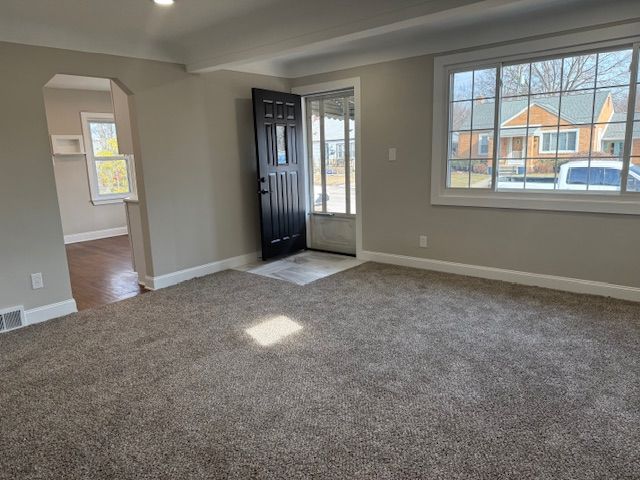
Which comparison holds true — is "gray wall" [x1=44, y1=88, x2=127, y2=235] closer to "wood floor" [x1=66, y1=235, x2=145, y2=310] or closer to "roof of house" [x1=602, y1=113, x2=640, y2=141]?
"wood floor" [x1=66, y1=235, x2=145, y2=310]

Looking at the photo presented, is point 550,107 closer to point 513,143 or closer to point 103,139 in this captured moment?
point 513,143

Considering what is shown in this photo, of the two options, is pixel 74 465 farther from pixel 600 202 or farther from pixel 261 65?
pixel 261 65

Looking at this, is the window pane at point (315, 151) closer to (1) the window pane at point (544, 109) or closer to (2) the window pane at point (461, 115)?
(2) the window pane at point (461, 115)

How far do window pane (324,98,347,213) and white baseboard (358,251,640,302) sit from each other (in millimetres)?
818

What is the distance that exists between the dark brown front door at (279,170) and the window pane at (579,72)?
115 inches

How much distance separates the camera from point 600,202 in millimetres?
3561

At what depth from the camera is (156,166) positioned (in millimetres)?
4168

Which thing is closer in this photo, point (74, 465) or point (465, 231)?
point (74, 465)

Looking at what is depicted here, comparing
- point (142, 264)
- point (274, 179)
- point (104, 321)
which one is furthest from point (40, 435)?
point (274, 179)

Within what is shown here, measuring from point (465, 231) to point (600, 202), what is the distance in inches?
46.8

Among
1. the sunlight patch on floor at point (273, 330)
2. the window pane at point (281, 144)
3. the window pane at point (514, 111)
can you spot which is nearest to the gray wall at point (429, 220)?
the window pane at point (514, 111)

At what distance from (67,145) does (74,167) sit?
364 millimetres

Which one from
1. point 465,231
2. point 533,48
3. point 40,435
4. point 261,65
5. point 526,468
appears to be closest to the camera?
point 526,468

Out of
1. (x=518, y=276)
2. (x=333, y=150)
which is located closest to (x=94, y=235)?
(x=333, y=150)
